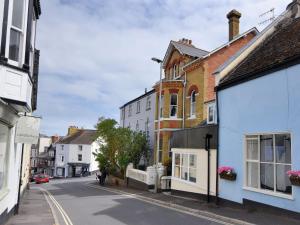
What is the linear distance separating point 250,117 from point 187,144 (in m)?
6.17

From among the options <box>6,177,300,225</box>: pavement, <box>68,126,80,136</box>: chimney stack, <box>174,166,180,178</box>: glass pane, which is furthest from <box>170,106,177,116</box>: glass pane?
<box>68,126,80,136</box>: chimney stack

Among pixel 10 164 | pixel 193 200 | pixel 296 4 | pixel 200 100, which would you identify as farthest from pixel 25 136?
pixel 200 100

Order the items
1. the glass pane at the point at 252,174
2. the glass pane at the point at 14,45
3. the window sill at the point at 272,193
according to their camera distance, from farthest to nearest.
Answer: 1. the glass pane at the point at 252,174
2. the window sill at the point at 272,193
3. the glass pane at the point at 14,45

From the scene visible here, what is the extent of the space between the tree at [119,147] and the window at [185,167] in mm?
11252

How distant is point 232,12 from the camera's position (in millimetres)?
26891

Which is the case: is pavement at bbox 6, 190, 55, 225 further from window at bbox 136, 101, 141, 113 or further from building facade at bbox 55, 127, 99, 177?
building facade at bbox 55, 127, 99, 177

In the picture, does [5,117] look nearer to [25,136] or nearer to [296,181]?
[25,136]

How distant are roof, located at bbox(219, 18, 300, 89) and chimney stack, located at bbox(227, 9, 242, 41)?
32.7ft

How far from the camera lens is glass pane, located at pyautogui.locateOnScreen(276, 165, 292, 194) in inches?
457

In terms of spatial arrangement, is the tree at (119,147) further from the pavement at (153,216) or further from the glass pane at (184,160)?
the pavement at (153,216)

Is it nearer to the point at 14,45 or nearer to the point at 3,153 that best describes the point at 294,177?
the point at 3,153

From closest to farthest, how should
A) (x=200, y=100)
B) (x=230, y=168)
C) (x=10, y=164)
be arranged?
(x=10, y=164), (x=230, y=168), (x=200, y=100)

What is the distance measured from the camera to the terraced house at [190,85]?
25.6 meters

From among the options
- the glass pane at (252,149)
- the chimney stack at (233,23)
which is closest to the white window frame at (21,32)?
the glass pane at (252,149)
